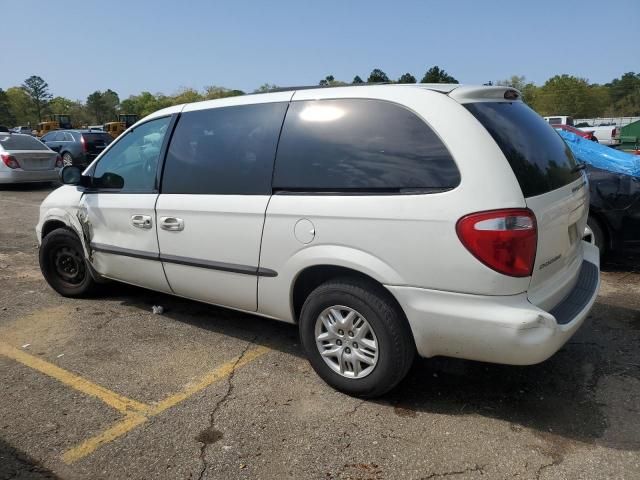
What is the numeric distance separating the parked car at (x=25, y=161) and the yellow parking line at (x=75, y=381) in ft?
32.9

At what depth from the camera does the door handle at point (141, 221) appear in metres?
4.01

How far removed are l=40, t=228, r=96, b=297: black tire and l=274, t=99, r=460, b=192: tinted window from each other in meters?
2.61

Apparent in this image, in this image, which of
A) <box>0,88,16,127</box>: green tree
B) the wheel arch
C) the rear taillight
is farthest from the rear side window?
<box>0,88,16,127</box>: green tree

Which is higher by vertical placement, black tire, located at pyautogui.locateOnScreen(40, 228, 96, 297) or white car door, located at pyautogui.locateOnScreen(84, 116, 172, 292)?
white car door, located at pyautogui.locateOnScreen(84, 116, 172, 292)

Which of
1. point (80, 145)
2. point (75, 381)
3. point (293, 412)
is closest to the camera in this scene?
point (293, 412)

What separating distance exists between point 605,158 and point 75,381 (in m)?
5.45

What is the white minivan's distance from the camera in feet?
8.60

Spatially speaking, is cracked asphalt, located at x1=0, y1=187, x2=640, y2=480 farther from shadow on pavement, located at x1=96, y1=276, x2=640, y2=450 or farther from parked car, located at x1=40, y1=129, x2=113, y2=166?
parked car, located at x1=40, y1=129, x2=113, y2=166

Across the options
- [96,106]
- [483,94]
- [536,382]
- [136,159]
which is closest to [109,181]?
[136,159]

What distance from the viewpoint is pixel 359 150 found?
2994mm

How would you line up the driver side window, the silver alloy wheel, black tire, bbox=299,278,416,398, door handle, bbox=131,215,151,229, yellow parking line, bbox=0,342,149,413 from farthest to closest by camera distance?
the driver side window → door handle, bbox=131,215,151,229 → yellow parking line, bbox=0,342,149,413 → the silver alloy wheel → black tire, bbox=299,278,416,398

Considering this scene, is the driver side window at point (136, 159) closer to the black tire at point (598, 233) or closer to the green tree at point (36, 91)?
the black tire at point (598, 233)

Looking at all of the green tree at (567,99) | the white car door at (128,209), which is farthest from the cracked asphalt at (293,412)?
the green tree at (567,99)

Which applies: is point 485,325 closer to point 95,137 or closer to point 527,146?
point 527,146
